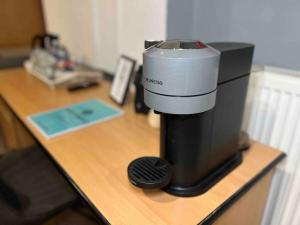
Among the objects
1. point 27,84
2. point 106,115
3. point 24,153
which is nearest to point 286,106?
point 106,115

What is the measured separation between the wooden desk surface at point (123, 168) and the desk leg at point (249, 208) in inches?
2.2

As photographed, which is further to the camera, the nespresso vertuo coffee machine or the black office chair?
the black office chair

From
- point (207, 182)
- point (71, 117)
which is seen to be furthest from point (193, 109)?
point (71, 117)

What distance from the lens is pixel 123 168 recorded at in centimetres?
78

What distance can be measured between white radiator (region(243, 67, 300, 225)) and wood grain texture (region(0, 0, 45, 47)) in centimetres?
200

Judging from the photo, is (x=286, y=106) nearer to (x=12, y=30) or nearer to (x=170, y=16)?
(x=170, y=16)

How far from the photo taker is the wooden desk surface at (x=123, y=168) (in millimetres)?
619

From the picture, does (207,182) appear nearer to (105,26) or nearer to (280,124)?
(280,124)

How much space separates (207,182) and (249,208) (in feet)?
0.74

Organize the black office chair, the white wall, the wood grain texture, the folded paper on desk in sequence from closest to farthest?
the black office chair → the folded paper on desk → the white wall → the wood grain texture

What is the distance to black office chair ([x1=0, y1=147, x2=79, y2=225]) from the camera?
84 centimetres

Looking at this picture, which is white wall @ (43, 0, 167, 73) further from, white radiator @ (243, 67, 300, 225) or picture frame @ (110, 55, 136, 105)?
white radiator @ (243, 67, 300, 225)

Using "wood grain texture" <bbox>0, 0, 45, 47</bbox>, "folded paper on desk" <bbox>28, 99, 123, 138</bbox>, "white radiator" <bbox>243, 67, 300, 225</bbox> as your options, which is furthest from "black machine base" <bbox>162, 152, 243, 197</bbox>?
"wood grain texture" <bbox>0, 0, 45, 47</bbox>

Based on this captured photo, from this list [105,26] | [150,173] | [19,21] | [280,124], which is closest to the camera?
[150,173]
